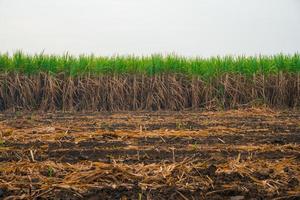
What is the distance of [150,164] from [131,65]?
8.18 meters

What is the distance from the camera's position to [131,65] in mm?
11516

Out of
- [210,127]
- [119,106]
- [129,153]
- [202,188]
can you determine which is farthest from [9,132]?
[119,106]

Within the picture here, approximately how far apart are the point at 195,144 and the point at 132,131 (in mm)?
1203

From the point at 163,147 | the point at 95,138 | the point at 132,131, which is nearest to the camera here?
the point at 163,147

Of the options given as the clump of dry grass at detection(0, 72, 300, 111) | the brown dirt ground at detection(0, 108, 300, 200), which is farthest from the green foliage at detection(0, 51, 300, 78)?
the brown dirt ground at detection(0, 108, 300, 200)

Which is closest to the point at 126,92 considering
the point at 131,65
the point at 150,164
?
the point at 131,65

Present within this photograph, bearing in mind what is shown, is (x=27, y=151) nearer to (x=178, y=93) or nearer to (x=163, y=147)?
(x=163, y=147)

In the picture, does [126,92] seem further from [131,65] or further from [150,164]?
[150,164]

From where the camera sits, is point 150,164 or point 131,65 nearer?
point 150,164

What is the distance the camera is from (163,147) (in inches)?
170

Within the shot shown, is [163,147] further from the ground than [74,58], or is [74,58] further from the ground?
[74,58]

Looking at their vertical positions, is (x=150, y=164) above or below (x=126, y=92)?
below

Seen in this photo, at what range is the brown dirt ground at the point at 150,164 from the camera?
2.89 meters

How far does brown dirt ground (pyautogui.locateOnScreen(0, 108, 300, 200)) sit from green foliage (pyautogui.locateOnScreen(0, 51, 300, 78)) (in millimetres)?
5898
